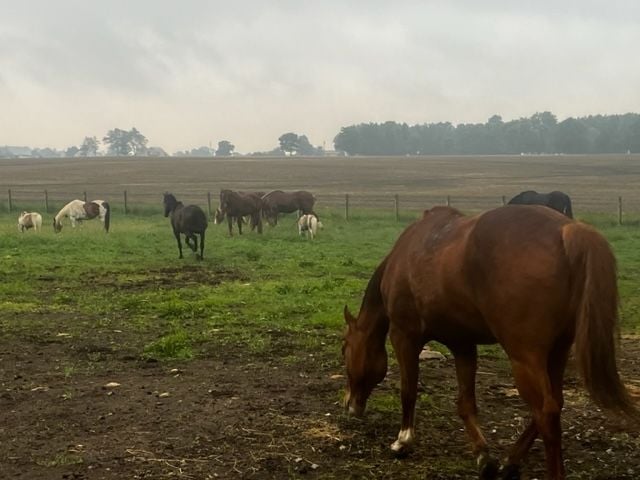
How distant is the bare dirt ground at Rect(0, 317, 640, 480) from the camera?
507 centimetres

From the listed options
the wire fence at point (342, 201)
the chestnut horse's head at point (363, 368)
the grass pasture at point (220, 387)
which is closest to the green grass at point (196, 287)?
the grass pasture at point (220, 387)

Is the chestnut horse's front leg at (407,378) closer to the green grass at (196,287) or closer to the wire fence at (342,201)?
the green grass at (196,287)

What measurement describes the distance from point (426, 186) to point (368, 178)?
1037cm

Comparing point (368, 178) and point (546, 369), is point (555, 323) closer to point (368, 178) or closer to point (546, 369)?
point (546, 369)

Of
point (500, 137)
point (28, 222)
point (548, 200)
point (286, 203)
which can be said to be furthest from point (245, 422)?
point (500, 137)

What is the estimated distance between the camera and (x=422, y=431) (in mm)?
5812

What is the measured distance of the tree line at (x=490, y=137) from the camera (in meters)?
114

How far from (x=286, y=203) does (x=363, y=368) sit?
24313 mm

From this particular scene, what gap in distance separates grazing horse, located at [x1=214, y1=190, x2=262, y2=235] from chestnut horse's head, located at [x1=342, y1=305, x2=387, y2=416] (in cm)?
1925

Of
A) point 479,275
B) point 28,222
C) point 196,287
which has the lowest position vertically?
point 196,287

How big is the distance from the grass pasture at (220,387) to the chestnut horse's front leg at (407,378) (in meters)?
0.12

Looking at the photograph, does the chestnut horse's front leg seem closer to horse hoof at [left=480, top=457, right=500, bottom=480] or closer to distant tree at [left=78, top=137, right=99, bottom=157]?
horse hoof at [left=480, top=457, right=500, bottom=480]

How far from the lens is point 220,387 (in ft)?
22.9

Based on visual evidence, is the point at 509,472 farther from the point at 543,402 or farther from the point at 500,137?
the point at 500,137
